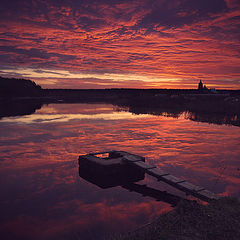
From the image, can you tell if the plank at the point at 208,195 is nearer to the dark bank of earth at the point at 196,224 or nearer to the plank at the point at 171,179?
the dark bank of earth at the point at 196,224

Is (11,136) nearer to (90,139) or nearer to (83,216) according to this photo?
(90,139)

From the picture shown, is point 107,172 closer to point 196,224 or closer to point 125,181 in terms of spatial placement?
point 125,181

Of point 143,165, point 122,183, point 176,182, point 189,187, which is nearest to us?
point 189,187

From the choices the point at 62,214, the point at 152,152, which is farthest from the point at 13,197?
the point at 152,152

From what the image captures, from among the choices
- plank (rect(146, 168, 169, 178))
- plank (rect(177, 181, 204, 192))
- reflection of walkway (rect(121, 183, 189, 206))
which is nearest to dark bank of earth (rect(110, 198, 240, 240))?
plank (rect(177, 181, 204, 192))

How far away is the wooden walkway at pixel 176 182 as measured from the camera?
23.0 feet

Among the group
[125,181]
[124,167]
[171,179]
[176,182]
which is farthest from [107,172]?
[176,182]

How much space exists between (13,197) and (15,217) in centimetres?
126

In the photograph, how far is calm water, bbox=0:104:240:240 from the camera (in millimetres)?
6719

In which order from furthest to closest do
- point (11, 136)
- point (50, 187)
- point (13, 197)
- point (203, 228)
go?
point (11, 136) < point (50, 187) < point (13, 197) < point (203, 228)

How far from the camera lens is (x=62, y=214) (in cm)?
719

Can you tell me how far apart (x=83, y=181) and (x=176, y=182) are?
367cm

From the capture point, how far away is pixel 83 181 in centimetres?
953

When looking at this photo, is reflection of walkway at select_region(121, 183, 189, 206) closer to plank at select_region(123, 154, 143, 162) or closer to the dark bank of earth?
plank at select_region(123, 154, 143, 162)
